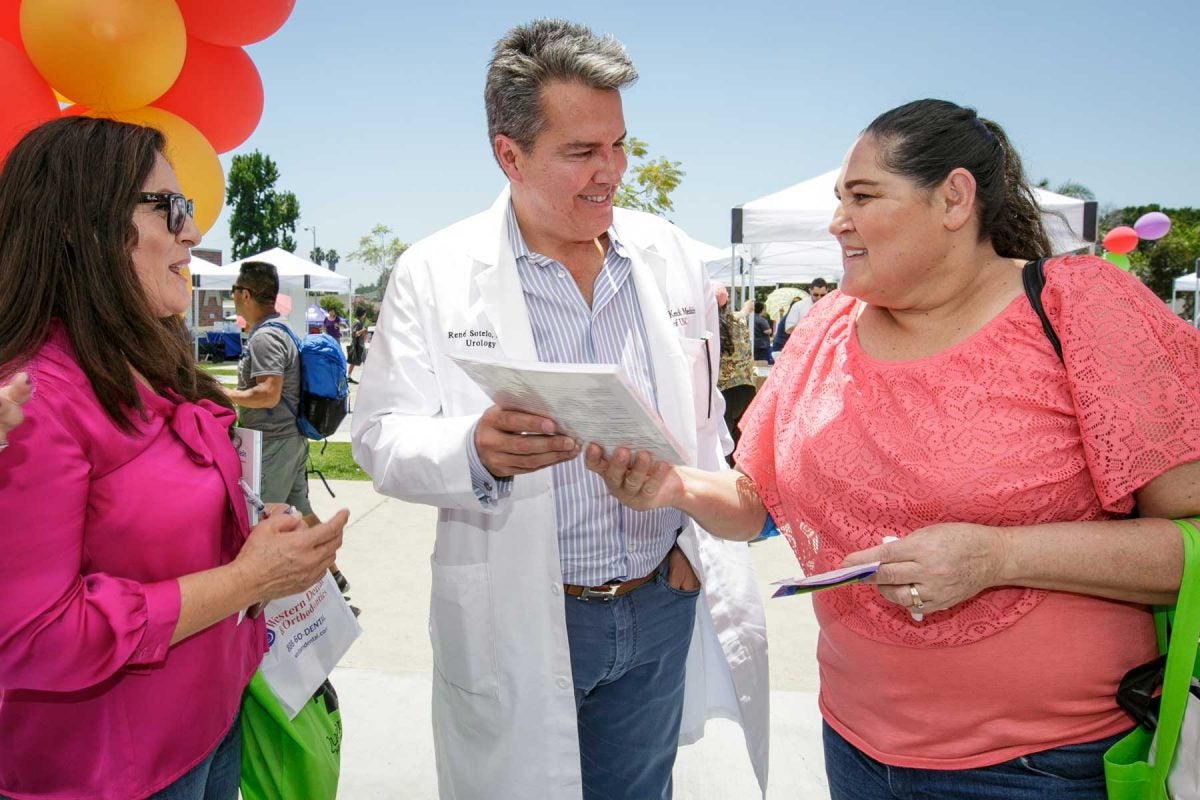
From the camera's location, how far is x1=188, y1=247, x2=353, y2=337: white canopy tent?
1911 cm

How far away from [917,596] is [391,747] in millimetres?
2724

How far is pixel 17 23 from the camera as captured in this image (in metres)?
2.58

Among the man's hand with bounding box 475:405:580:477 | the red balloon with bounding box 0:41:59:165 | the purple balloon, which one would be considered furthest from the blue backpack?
the purple balloon

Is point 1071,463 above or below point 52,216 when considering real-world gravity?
below

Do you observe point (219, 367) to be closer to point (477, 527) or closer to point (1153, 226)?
point (1153, 226)

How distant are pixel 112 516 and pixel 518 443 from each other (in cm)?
73

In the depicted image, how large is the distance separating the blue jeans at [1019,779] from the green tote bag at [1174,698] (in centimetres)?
5

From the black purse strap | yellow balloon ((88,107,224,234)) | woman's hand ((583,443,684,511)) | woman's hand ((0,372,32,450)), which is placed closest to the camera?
woman's hand ((0,372,32,450))

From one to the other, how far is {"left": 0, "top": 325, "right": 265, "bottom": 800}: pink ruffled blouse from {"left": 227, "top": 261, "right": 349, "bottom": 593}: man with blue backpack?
3.56 meters

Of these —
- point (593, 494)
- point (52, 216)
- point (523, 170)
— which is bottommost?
point (593, 494)

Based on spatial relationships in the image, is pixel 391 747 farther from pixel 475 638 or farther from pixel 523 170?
pixel 523 170

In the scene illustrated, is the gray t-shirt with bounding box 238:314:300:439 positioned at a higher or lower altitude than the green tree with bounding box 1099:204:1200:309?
lower

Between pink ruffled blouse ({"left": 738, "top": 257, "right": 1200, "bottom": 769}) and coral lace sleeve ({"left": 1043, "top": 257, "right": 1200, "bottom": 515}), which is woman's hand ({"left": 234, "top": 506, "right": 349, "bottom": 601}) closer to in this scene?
pink ruffled blouse ({"left": 738, "top": 257, "right": 1200, "bottom": 769})

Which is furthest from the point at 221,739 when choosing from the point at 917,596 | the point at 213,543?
the point at 917,596
